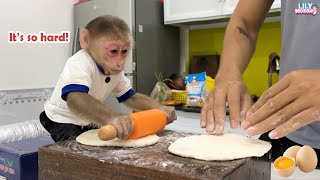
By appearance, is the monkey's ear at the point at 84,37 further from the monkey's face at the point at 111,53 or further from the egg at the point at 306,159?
the egg at the point at 306,159

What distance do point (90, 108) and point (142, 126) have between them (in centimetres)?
20

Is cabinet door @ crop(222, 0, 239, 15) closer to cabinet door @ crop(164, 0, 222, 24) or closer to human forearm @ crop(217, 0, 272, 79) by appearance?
cabinet door @ crop(164, 0, 222, 24)

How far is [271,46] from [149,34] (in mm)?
804

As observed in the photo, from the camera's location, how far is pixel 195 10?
2119mm

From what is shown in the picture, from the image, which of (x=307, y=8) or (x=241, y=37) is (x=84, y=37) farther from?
(x=307, y=8)

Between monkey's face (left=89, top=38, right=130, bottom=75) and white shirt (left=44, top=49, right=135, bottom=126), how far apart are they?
4 cm

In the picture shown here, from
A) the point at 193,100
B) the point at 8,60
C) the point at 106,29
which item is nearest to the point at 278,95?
the point at 106,29

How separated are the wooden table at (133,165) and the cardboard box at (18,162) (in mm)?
194

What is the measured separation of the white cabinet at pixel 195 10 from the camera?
197 cm

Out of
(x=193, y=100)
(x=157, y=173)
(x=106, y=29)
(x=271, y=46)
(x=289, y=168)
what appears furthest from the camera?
(x=271, y=46)

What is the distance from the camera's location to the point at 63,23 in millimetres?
2506

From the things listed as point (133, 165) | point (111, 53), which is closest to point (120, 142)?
point (133, 165)

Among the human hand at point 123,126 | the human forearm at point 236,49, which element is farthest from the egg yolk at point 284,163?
the human hand at point 123,126

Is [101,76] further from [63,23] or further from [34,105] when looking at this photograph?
[63,23]
